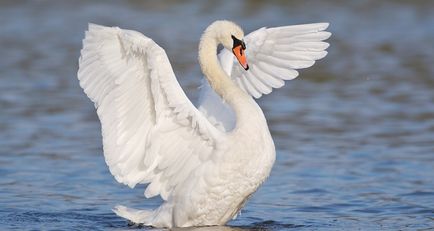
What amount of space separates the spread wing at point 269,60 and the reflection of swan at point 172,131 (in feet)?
1.52

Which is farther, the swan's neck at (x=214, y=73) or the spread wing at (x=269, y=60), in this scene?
the spread wing at (x=269, y=60)

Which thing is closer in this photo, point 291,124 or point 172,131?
point 172,131

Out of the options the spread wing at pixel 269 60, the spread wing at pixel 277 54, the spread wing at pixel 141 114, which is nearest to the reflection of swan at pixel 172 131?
the spread wing at pixel 141 114

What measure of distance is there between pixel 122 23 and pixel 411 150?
11739 mm

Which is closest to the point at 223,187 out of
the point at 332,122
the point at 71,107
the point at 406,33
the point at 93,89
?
the point at 93,89

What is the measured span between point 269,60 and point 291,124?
3874 mm

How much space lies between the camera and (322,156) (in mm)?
12055

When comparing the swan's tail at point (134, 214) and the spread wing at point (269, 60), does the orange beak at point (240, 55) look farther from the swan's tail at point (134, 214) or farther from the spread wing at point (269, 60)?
the swan's tail at point (134, 214)

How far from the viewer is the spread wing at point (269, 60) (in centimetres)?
952

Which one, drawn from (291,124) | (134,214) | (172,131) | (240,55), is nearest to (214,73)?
(240,55)

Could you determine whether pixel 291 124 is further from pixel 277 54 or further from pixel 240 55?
pixel 240 55

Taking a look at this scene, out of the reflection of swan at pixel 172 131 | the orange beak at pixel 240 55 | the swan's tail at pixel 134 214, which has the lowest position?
the swan's tail at pixel 134 214

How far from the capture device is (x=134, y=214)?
908cm

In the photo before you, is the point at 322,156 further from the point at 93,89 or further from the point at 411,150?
the point at 93,89
